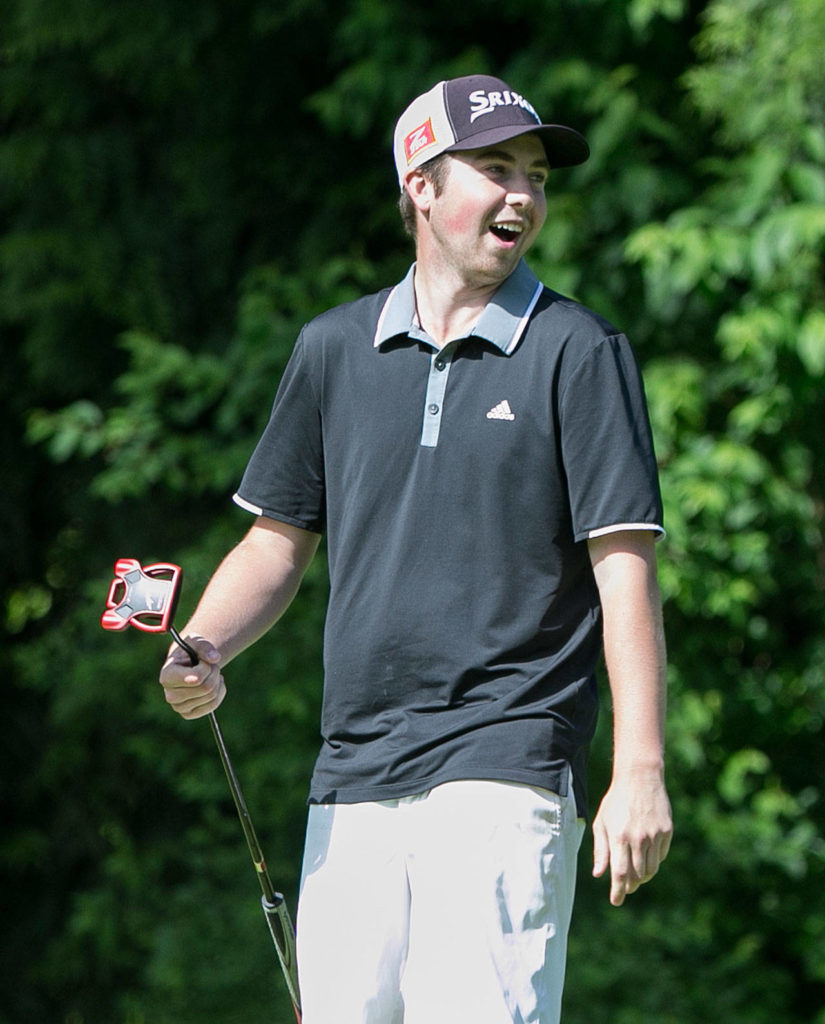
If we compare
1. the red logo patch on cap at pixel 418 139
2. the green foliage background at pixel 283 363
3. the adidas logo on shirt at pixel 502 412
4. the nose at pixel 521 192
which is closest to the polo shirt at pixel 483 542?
the adidas logo on shirt at pixel 502 412

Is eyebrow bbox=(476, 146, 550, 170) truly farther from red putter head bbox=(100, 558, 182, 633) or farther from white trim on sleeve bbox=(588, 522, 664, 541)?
red putter head bbox=(100, 558, 182, 633)

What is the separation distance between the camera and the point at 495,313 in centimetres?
215

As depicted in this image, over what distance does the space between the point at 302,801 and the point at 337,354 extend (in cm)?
288

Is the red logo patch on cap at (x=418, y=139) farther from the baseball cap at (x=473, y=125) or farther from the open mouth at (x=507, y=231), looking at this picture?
the open mouth at (x=507, y=231)

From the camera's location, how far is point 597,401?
2.05 m

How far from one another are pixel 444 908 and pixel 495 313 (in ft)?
2.67

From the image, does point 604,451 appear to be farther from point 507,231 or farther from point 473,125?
point 473,125

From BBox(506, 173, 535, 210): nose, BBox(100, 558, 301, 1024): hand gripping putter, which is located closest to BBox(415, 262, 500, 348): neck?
BBox(506, 173, 535, 210): nose

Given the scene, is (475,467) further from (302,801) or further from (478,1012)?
(302,801)

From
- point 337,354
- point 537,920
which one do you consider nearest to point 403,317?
point 337,354

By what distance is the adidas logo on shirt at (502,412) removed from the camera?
2090 millimetres

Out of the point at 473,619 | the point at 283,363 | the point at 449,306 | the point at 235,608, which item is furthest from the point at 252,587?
the point at 283,363

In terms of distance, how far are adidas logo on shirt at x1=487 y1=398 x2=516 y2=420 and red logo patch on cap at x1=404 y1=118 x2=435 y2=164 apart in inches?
16.6

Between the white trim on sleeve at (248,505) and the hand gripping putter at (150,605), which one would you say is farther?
the white trim on sleeve at (248,505)
